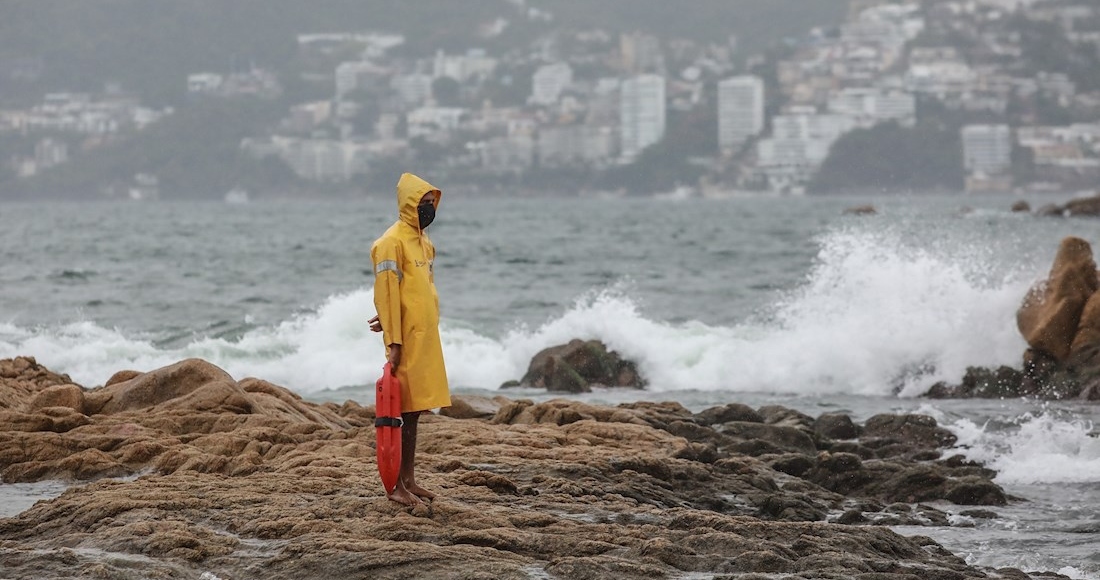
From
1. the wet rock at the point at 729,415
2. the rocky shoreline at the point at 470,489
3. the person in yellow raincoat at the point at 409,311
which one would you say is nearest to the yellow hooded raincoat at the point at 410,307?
the person in yellow raincoat at the point at 409,311

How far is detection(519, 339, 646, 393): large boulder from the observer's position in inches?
707

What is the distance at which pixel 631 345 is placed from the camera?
65.5 feet

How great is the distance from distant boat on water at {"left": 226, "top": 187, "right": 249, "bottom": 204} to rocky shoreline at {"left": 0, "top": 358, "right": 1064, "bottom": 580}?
121 metres

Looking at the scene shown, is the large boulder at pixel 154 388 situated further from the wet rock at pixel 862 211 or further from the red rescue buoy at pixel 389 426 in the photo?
the wet rock at pixel 862 211

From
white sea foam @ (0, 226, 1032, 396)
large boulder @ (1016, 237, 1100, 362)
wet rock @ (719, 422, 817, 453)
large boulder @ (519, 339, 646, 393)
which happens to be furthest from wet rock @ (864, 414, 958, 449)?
large boulder @ (519, 339, 646, 393)

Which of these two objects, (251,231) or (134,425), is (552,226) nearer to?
(251,231)

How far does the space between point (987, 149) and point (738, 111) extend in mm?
25555

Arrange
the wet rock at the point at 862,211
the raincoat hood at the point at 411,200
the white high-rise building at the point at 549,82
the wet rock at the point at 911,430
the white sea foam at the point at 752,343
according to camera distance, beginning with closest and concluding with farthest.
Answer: the raincoat hood at the point at 411,200 → the wet rock at the point at 911,430 → the white sea foam at the point at 752,343 → the wet rock at the point at 862,211 → the white high-rise building at the point at 549,82

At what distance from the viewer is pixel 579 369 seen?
61.2 feet

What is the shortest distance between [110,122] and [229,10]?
4037cm

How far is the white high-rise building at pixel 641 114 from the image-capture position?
498ft

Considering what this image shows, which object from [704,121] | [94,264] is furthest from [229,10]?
[94,264]

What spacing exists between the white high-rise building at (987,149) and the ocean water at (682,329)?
94.7 m

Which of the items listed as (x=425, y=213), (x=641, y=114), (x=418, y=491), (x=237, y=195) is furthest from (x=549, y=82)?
(x=418, y=491)
